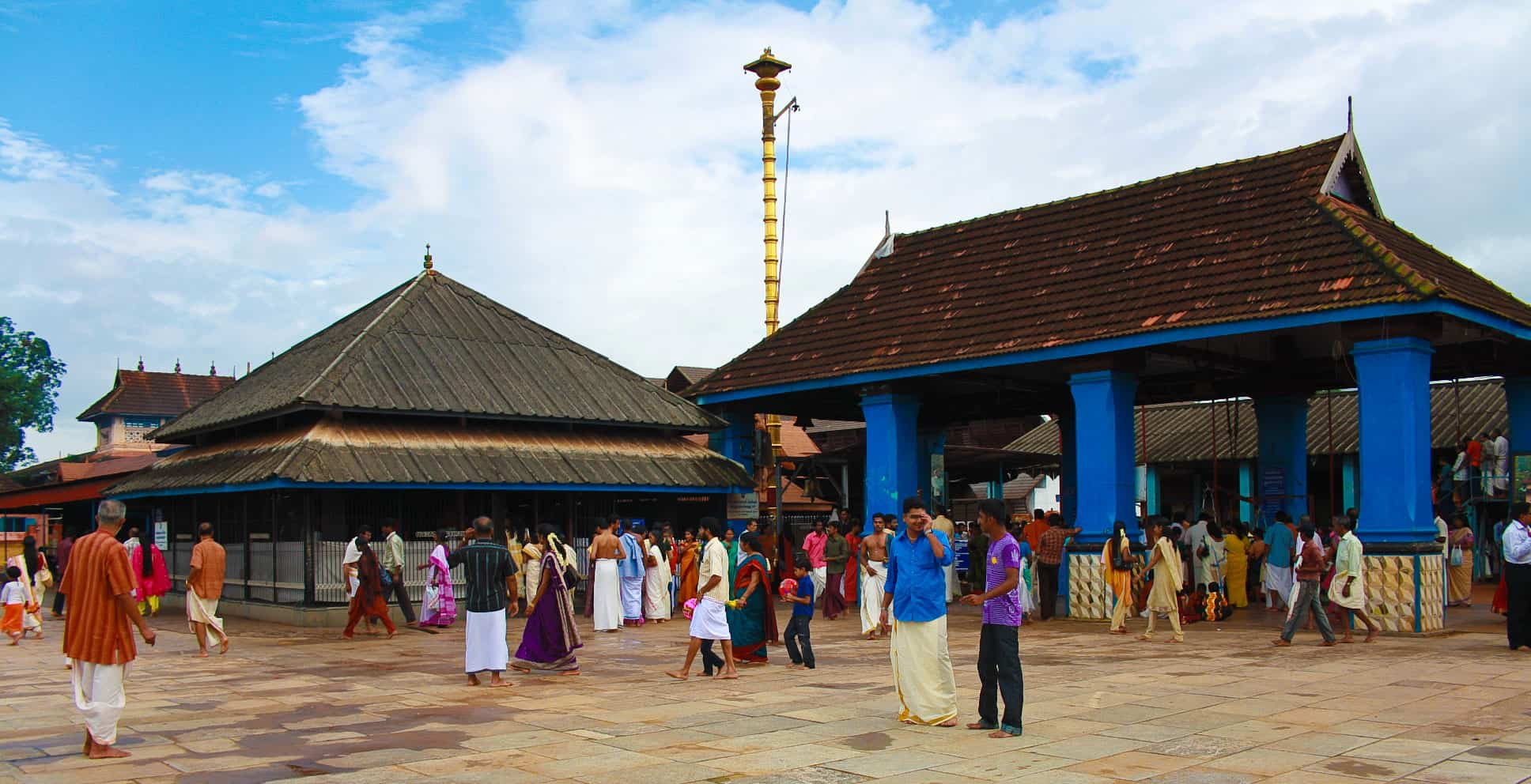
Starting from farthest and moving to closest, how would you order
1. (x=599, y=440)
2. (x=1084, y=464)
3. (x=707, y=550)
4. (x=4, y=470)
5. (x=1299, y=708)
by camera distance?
(x=4, y=470) < (x=599, y=440) < (x=1084, y=464) < (x=707, y=550) < (x=1299, y=708)

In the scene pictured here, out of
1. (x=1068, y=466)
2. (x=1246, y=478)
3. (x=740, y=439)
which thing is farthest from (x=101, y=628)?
(x=1246, y=478)

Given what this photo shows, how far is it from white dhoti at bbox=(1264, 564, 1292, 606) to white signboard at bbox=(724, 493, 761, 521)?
30.5 ft

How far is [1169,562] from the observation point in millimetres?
15227

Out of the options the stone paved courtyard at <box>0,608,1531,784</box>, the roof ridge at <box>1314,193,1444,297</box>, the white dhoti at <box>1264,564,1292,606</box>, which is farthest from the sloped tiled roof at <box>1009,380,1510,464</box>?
the stone paved courtyard at <box>0,608,1531,784</box>

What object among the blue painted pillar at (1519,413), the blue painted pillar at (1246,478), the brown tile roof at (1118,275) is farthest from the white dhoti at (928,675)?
the blue painted pillar at (1246,478)

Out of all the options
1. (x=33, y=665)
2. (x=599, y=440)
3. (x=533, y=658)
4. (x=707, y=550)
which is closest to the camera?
(x=533, y=658)

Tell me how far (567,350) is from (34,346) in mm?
51180

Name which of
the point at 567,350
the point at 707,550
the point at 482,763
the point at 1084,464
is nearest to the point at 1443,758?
the point at 482,763

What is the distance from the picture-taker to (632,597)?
19391 millimetres

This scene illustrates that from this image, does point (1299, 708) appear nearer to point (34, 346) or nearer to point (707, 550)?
point (707, 550)

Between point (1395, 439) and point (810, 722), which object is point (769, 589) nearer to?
point (810, 722)

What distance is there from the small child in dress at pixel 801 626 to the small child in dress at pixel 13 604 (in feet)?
38.4

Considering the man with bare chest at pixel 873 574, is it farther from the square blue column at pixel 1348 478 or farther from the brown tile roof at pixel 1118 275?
the square blue column at pixel 1348 478

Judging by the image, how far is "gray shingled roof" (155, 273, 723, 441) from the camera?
20703 mm
